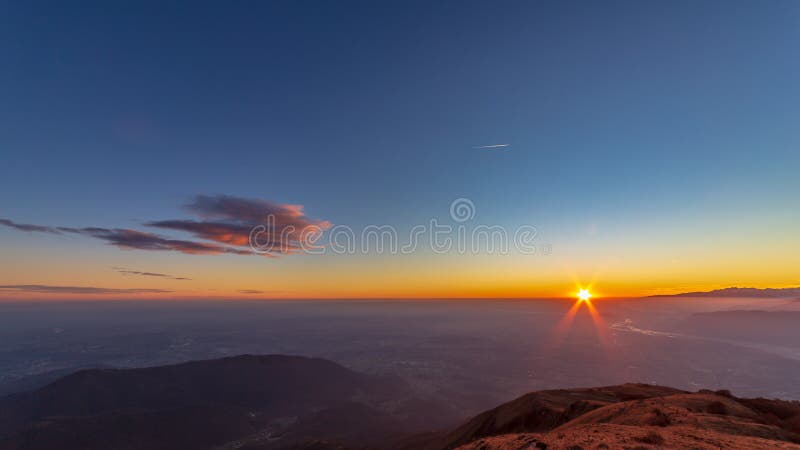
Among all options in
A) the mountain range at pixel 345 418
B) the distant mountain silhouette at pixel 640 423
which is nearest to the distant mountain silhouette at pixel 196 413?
the mountain range at pixel 345 418

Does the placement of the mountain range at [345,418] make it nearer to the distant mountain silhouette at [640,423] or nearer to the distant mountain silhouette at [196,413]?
the distant mountain silhouette at [640,423]

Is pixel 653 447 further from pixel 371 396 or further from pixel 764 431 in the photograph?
pixel 371 396

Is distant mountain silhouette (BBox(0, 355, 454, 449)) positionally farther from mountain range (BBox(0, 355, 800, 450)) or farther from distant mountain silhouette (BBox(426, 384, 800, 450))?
distant mountain silhouette (BBox(426, 384, 800, 450))

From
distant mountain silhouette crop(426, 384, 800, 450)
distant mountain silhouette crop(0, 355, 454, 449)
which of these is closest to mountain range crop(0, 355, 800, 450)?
distant mountain silhouette crop(426, 384, 800, 450)

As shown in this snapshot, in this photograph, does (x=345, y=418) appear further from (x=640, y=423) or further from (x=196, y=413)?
(x=640, y=423)

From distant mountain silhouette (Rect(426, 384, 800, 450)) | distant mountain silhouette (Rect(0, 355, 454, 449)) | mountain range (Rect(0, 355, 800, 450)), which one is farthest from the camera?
distant mountain silhouette (Rect(0, 355, 454, 449))

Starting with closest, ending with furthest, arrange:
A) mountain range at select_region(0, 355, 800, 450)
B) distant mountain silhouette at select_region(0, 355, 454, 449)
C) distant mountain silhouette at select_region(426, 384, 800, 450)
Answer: distant mountain silhouette at select_region(426, 384, 800, 450) → mountain range at select_region(0, 355, 800, 450) → distant mountain silhouette at select_region(0, 355, 454, 449)
